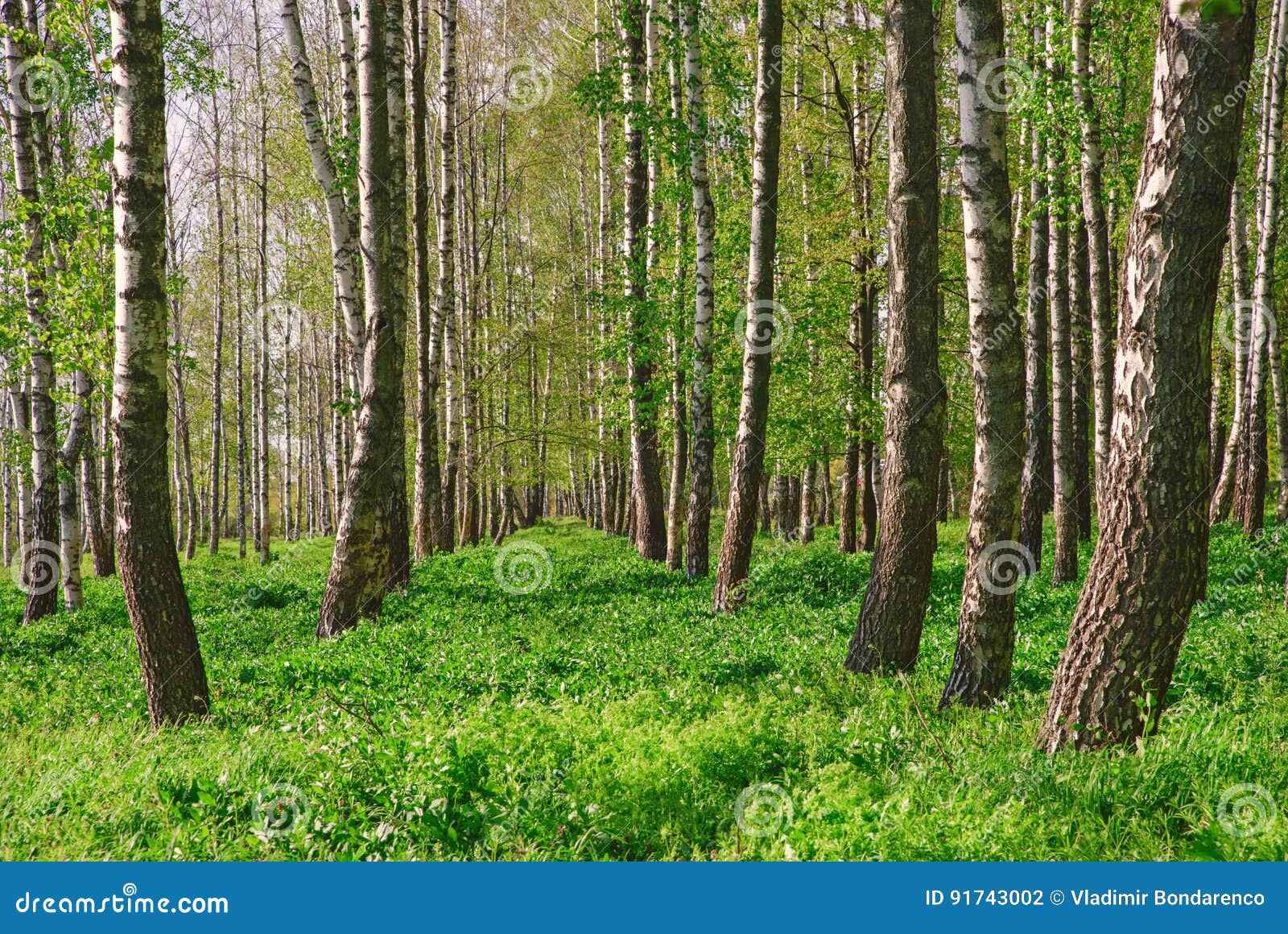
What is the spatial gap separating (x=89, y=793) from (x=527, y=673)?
3.07 meters

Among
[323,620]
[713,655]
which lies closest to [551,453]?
[323,620]

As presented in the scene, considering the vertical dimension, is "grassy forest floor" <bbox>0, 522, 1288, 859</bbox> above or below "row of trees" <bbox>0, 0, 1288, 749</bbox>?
below

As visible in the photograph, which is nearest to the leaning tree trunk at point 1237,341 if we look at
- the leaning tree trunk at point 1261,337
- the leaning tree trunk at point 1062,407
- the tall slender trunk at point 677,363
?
the leaning tree trunk at point 1261,337

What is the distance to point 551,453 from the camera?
28500 mm

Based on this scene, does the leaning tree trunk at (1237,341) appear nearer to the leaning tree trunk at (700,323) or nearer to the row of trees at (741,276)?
the row of trees at (741,276)

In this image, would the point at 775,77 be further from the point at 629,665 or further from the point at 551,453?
the point at 551,453

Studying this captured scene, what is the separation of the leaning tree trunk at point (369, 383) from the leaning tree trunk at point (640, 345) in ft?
14.9

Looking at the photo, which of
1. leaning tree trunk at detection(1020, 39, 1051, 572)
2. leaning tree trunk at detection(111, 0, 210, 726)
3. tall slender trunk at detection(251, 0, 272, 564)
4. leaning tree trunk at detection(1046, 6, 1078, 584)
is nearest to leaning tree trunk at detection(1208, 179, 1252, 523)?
leaning tree trunk at detection(1020, 39, 1051, 572)

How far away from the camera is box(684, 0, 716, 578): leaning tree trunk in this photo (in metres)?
11.5

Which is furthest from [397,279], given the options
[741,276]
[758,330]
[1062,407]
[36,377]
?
[1062,407]

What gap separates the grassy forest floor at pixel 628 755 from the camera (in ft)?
12.3

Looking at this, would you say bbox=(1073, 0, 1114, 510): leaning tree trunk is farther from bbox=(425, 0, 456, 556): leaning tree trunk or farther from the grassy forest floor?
bbox=(425, 0, 456, 556): leaning tree trunk

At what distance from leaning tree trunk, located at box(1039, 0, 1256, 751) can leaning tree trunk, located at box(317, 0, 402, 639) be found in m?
7.47

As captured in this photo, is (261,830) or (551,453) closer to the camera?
(261,830)
